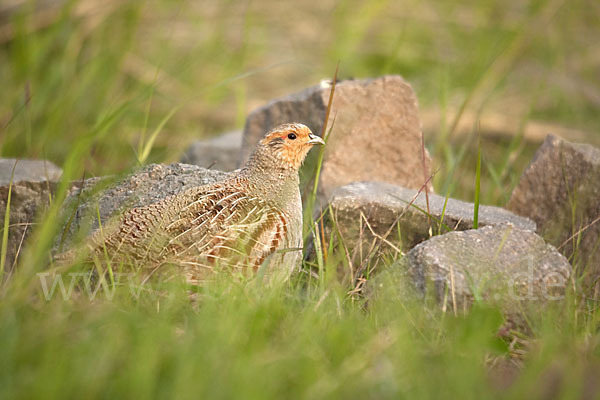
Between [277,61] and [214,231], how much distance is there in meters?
5.34

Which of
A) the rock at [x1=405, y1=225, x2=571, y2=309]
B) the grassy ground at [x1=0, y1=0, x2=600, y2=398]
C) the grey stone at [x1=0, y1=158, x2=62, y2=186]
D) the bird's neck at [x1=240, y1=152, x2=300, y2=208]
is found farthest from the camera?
the grey stone at [x1=0, y1=158, x2=62, y2=186]

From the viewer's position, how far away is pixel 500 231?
3.32 metres

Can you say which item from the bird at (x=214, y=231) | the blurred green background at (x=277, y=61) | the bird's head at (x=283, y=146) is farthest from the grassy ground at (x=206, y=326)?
the bird's head at (x=283, y=146)

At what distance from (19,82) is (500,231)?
15.9 feet

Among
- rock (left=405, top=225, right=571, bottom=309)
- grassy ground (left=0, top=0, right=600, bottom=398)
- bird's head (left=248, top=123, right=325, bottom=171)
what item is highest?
bird's head (left=248, top=123, right=325, bottom=171)

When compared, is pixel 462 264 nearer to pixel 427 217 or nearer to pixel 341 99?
pixel 427 217

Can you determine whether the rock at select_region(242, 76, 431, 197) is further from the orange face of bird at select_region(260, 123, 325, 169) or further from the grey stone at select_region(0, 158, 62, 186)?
the grey stone at select_region(0, 158, 62, 186)

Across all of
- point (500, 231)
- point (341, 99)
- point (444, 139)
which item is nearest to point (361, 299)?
point (500, 231)

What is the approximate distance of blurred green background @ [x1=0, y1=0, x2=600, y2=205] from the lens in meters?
6.52

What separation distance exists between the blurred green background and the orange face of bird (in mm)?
2350

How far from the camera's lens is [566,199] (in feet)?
13.3

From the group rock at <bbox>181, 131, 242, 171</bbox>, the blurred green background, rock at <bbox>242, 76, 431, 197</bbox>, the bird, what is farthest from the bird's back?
the blurred green background

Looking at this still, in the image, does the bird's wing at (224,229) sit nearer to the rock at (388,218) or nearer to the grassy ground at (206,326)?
the grassy ground at (206,326)

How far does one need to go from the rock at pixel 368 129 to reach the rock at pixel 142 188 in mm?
1081
